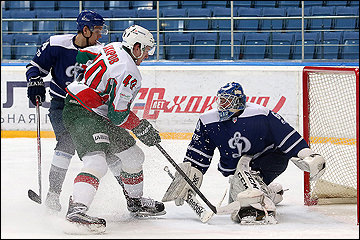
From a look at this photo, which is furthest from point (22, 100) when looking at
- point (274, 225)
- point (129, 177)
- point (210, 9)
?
point (274, 225)

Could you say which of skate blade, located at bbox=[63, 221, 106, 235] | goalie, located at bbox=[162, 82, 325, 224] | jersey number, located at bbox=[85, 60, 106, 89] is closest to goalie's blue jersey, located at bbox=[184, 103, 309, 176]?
goalie, located at bbox=[162, 82, 325, 224]

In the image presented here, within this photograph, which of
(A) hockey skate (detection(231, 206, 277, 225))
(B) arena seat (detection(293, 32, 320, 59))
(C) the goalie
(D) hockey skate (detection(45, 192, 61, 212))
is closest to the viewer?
(A) hockey skate (detection(231, 206, 277, 225))

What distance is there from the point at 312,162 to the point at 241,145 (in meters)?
0.34

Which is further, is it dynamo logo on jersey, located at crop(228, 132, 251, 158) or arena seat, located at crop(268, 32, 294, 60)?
arena seat, located at crop(268, 32, 294, 60)

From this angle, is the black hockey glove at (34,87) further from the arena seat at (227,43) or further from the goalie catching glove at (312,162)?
the arena seat at (227,43)

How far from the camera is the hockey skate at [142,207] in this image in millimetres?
2459

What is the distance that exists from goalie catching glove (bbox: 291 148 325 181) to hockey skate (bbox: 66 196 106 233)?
A: 1.00 m

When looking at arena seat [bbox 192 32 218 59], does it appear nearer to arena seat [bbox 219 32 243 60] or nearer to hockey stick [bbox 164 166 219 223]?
arena seat [bbox 219 32 243 60]

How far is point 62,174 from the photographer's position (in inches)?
105

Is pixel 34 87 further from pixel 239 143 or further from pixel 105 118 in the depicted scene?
pixel 239 143

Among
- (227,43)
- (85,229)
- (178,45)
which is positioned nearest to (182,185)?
(85,229)

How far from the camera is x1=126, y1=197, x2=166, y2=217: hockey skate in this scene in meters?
2.46

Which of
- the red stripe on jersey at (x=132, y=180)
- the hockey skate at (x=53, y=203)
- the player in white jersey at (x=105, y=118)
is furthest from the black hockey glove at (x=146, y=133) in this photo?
the hockey skate at (x=53, y=203)

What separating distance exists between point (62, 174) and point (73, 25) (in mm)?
4098
